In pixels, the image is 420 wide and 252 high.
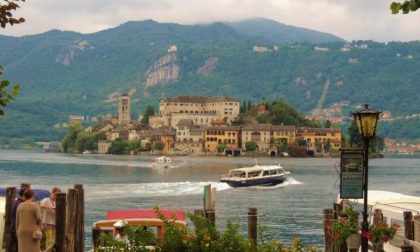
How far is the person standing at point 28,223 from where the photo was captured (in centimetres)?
1537

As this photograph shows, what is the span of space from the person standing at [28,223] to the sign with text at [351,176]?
21.5ft

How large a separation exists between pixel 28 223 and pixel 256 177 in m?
66.1

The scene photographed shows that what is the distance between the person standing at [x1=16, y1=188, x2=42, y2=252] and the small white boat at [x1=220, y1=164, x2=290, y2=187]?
64606 millimetres

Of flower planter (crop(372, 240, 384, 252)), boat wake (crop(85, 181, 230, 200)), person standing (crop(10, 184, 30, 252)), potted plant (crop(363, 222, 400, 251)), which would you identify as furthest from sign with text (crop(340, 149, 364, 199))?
boat wake (crop(85, 181, 230, 200))

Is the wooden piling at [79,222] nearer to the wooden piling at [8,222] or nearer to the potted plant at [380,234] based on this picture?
the wooden piling at [8,222]

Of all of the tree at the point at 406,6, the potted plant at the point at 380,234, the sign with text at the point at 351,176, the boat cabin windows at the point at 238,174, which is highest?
the tree at the point at 406,6

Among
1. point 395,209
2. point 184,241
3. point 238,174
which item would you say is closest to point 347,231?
point 395,209

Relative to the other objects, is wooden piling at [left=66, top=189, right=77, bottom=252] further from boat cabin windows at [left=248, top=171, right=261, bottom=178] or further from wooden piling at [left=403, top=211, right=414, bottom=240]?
boat cabin windows at [left=248, top=171, right=261, bottom=178]

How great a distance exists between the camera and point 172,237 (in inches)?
541

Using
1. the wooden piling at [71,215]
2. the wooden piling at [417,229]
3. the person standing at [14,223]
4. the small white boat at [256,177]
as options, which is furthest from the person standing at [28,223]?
the small white boat at [256,177]

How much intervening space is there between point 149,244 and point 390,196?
45.1 feet

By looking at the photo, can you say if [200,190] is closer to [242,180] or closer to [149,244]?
[242,180]

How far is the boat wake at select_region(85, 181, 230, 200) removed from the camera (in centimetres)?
6152

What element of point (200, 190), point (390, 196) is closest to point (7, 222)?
point (390, 196)
